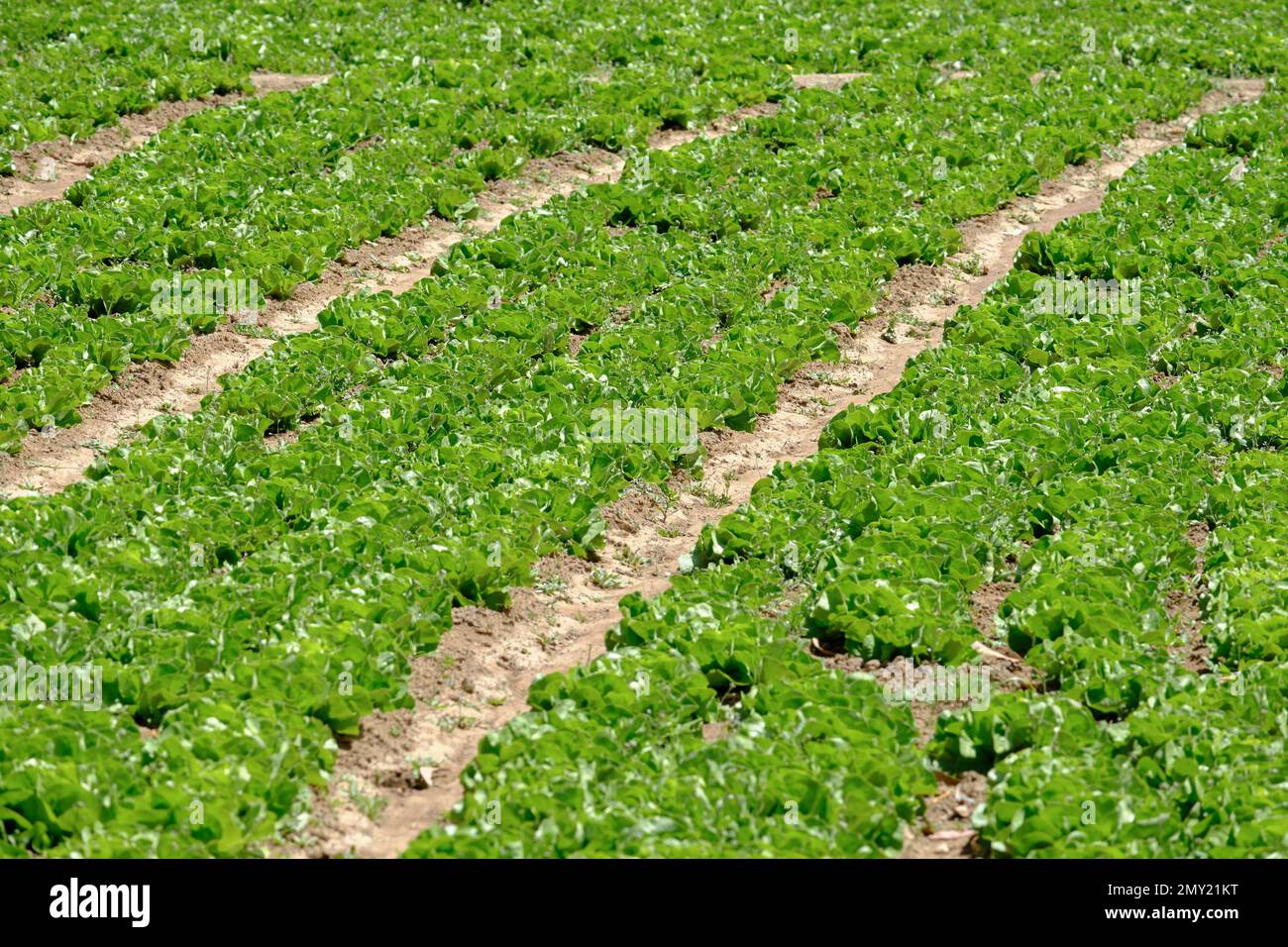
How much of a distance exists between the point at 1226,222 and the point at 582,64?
9.28 metres

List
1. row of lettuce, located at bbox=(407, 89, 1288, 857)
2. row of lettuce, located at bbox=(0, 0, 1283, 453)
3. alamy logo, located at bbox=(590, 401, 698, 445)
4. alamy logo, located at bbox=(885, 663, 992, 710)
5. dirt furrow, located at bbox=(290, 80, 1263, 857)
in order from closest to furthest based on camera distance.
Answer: row of lettuce, located at bbox=(407, 89, 1288, 857)
dirt furrow, located at bbox=(290, 80, 1263, 857)
alamy logo, located at bbox=(885, 663, 992, 710)
alamy logo, located at bbox=(590, 401, 698, 445)
row of lettuce, located at bbox=(0, 0, 1283, 453)

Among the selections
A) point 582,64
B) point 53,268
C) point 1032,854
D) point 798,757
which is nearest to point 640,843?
point 798,757

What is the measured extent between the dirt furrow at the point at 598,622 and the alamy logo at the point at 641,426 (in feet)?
1.15

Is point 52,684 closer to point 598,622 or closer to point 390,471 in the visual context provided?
point 390,471

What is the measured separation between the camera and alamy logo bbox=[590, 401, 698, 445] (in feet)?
38.0

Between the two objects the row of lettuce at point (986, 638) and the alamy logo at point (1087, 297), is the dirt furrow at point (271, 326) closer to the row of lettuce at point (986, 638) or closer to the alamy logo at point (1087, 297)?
the row of lettuce at point (986, 638)

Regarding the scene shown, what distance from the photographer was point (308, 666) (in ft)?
27.2

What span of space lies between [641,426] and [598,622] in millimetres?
2358

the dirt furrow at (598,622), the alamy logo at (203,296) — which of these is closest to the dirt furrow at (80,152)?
the alamy logo at (203,296)

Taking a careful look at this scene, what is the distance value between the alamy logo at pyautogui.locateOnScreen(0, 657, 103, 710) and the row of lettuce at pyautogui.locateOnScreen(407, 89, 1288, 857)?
2084mm

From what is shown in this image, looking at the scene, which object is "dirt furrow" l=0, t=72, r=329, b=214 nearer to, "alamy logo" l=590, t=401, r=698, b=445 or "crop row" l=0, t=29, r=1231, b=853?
"crop row" l=0, t=29, r=1231, b=853

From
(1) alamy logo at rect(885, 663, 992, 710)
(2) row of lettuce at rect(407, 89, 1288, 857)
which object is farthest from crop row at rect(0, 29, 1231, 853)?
(1) alamy logo at rect(885, 663, 992, 710)

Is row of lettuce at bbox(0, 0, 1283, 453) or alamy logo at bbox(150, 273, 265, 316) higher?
row of lettuce at bbox(0, 0, 1283, 453)
